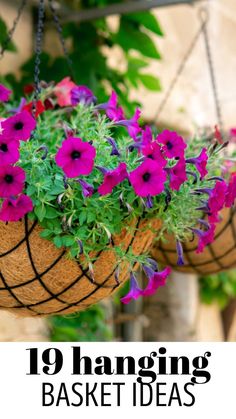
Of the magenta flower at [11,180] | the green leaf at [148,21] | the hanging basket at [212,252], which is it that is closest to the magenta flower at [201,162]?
the magenta flower at [11,180]

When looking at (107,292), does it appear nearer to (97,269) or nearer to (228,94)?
(97,269)

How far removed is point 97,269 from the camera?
104cm

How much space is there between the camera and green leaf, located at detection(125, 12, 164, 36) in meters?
1.76

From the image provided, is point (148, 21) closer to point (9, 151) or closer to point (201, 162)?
point (201, 162)

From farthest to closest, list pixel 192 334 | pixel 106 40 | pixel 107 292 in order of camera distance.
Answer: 1. pixel 192 334
2. pixel 106 40
3. pixel 107 292

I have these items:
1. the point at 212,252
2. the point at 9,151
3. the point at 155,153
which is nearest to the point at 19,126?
the point at 9,151

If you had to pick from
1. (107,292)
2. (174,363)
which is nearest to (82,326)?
(174,363)

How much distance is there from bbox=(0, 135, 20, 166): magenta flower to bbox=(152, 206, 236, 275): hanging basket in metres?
0.56

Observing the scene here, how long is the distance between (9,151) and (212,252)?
658 millimetres

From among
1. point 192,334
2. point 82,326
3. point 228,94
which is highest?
point 228,94

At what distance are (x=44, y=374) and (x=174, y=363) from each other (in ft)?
0.88

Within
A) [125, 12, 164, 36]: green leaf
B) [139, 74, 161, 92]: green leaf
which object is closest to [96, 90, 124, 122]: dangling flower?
[125, 12, 164, 36]: green leaf

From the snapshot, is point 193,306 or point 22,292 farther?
point 193,306

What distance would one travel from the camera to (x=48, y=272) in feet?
3.32
